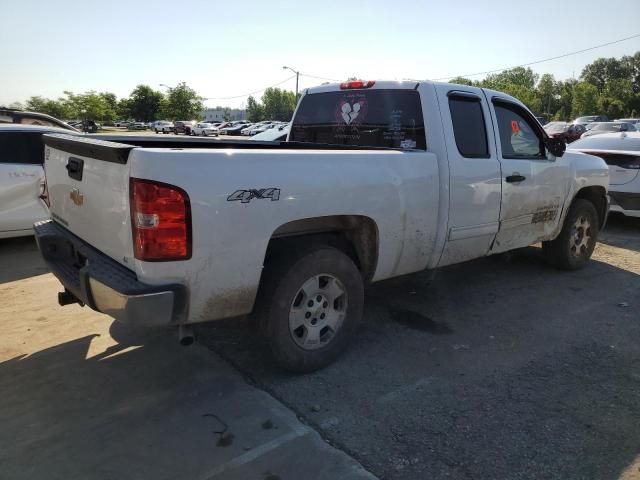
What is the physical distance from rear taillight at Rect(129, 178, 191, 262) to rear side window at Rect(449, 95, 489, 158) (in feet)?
8.21

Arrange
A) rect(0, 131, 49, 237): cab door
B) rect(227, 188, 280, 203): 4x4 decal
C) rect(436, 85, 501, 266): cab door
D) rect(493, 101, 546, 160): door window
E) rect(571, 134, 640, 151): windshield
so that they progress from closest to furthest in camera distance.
Answer: rect(227, 188, 280, 203): 4x4 decal → rect(436, 85, 501, 266): cab door → rect(493, 101, 546, 160): door window → rect(0, 131, 49, 237): cab door → rect(571, 134, 640, 151): windshield

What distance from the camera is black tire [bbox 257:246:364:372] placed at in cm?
316

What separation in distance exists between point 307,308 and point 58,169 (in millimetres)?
2021

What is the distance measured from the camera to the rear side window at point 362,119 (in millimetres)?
4148

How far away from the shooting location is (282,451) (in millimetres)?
2656

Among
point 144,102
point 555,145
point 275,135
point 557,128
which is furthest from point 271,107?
point 555,145

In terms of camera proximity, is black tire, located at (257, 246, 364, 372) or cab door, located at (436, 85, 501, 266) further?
cab door, located at (436, 85, 501, 266)

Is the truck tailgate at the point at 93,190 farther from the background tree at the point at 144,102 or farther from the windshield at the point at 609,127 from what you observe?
the background tree at the point at 144,102

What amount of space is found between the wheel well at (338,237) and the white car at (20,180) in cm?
423

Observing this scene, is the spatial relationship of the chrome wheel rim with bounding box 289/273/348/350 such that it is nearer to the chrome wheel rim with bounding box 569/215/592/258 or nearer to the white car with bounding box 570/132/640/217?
the chrome wheel rim with bounding box 569/215/592/258

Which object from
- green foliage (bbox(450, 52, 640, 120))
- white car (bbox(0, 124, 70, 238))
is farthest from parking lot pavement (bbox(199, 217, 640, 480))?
green foliage (bbox(450, 52, 640, 120))

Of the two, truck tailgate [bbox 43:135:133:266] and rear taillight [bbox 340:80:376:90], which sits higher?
rear taillight [bbox 340:80:376:90]

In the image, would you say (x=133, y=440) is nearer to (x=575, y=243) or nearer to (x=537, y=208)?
(x=537, y=208)

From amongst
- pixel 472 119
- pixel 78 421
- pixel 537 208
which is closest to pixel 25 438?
pixel 78 421
